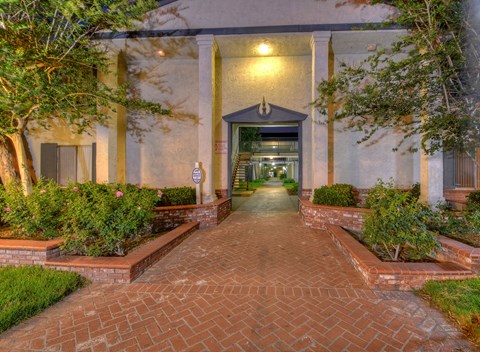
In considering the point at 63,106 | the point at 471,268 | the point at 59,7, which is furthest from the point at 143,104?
the point at 471,268

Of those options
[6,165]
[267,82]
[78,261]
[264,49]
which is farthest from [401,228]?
[6,165]

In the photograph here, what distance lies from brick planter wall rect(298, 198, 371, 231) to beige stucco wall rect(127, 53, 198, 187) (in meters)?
4.99

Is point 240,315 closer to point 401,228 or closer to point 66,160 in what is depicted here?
point 401,228

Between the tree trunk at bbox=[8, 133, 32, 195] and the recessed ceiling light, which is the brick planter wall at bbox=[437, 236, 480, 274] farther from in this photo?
the tree trunk at bbox=[8, 133, 32, 195]

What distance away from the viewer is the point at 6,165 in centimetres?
587

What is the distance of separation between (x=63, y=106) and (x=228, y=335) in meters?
5.60

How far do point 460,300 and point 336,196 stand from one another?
4131 millimetres

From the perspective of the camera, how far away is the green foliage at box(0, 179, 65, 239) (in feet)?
14.8

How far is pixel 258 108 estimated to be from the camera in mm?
9438

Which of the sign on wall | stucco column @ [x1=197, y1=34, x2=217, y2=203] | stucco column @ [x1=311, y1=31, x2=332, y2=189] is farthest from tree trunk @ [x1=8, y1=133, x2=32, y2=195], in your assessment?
stucco column @ [x1=311, y1=31, x2=332, y2=189]

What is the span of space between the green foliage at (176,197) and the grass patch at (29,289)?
357 cm

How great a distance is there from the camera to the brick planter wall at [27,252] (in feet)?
12.8

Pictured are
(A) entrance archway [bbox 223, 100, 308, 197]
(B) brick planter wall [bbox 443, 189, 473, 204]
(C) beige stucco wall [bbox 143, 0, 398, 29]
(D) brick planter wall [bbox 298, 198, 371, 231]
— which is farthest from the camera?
(A) entrance archway [bbox 223, 100, 308, 197]

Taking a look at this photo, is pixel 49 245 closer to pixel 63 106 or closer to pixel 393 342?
pixel 63 106
